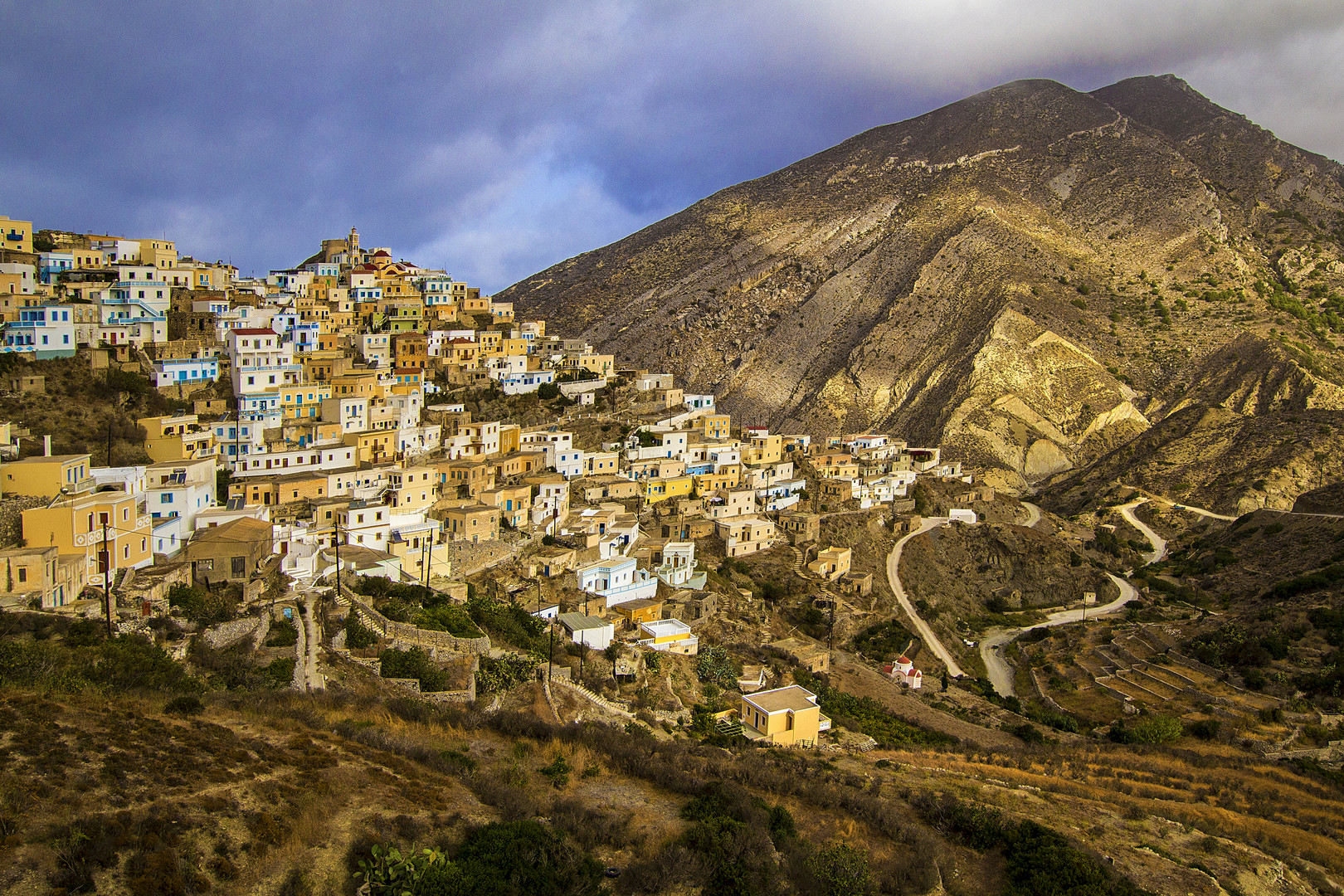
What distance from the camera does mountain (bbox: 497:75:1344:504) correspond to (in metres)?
56.5

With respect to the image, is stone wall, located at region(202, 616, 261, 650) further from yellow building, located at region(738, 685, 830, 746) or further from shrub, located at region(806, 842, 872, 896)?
shrub, located at region(806, 842, 872, 896)

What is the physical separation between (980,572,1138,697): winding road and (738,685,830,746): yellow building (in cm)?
1131

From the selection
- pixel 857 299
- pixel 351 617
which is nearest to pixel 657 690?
pixel 351 617

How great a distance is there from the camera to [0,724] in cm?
950

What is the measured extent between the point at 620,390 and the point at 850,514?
37.0 feet

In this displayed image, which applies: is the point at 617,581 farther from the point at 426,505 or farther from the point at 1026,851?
the point at 1026,851

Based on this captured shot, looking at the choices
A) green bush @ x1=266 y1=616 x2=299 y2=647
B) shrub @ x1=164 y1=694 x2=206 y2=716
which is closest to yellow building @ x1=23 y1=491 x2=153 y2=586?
green bush @ x1=266 y1=616 x2=299 y2=647

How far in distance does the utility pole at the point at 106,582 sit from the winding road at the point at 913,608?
23869 mm

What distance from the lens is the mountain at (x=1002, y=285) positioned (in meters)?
56.5

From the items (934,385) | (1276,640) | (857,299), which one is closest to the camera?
(1276,640)

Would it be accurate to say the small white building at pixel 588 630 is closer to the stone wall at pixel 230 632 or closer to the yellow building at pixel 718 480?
the stone wall at pixel 230 632

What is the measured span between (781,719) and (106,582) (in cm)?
1276

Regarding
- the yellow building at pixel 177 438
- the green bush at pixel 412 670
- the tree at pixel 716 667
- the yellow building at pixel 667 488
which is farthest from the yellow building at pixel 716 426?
the green bush at pixel 412 670

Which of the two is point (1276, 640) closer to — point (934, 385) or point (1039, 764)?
point (1039, 764)
